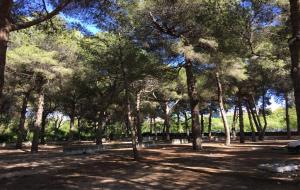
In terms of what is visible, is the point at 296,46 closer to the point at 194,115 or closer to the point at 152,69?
the point at 152,69

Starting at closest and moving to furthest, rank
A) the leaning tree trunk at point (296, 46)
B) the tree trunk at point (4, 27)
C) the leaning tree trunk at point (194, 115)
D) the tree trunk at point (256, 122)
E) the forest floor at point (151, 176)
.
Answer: the tree trunk at point (4, 27), the leaning tree trunk at point (296, 46), the forest floor at point (151, 176), the leaning tree trunk at point (194, 115), the tree trunk at point (256, 122)

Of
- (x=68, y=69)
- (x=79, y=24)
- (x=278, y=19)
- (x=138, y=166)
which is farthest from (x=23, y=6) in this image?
(x=68, y=69)

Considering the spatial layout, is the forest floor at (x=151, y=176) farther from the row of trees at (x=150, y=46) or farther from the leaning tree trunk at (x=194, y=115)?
the leaning tree trunk at (x=194, y=115)

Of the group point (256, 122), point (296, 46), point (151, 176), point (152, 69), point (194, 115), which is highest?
point (152, 69)

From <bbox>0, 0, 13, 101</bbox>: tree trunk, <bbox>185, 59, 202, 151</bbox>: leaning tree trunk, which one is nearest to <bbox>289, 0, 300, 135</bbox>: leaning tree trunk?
<bbox>0, 0, 13, 101</bbox>: tree trunk

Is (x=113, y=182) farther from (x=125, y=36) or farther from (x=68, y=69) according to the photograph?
(x=68, y=69)

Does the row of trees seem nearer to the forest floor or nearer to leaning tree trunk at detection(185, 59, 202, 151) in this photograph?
leaning tree trunk at detection(185, 59, 202, 151)

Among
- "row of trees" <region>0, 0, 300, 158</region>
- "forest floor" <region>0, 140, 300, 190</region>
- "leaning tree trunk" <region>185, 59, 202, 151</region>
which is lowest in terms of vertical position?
"forest floor" <region>0, 140, 300, 190</region>

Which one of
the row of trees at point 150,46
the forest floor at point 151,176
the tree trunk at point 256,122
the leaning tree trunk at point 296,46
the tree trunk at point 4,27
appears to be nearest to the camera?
the tree trunk at point 4,27

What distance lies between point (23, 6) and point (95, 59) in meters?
10.6

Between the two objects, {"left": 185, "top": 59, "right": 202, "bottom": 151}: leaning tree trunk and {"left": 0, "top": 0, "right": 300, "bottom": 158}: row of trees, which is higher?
{"left": 0, "top": 0, "right": 300, "bottom": 158}: row of trees

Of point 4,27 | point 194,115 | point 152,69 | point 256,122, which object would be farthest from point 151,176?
point 256,122

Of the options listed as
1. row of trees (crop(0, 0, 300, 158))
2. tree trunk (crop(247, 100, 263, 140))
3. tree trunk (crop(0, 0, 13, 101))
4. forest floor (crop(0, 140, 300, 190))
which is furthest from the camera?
tree trunk (crop(247, 100, 263, 140))

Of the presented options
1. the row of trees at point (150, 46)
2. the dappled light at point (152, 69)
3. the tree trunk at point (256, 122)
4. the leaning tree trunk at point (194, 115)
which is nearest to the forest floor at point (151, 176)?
the dappled light at point (152, 69)
